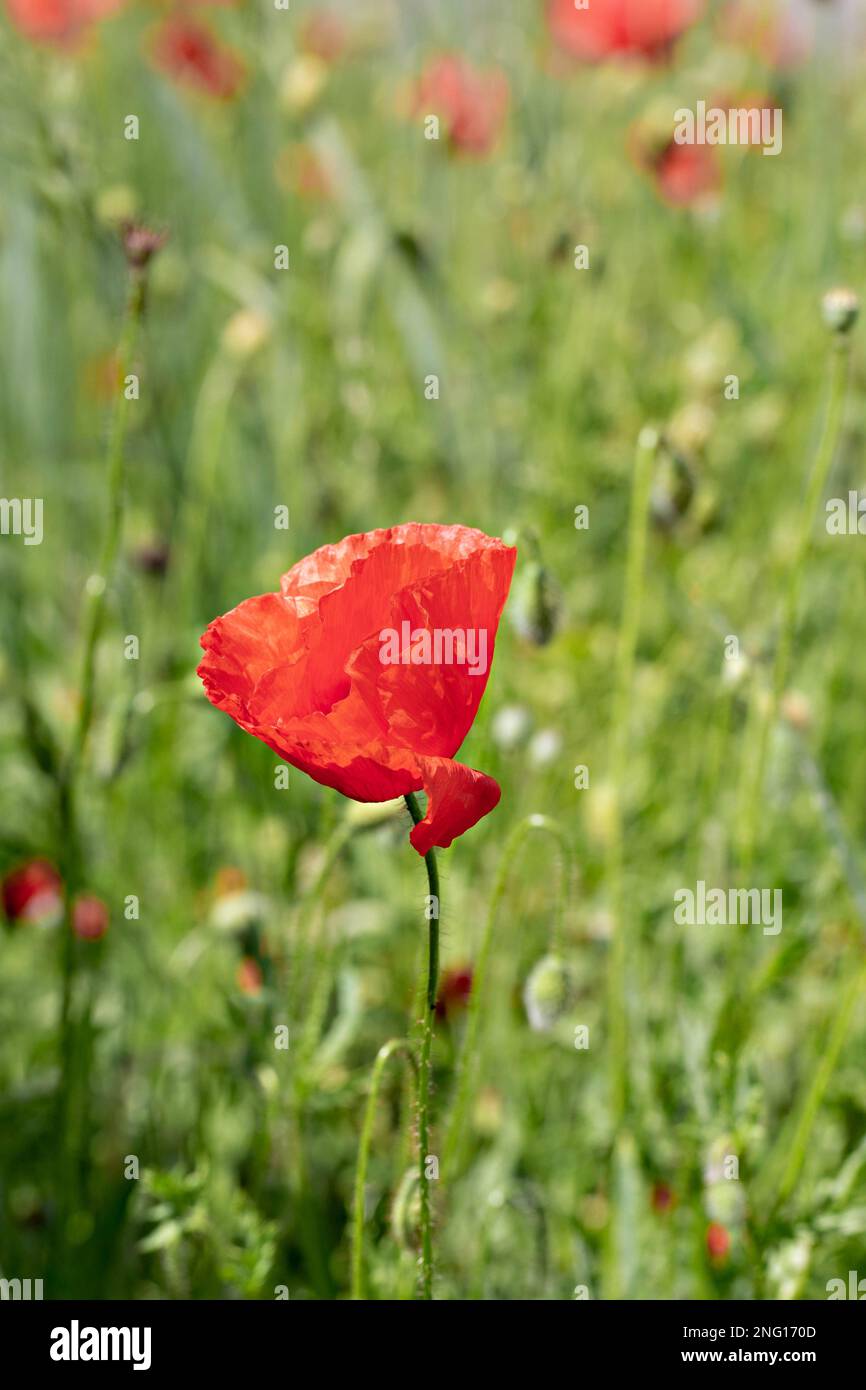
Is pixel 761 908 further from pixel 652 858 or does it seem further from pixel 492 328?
pixel 492 328

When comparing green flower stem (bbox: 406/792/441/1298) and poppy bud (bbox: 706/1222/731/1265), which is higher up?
green flower stem (bbox: 406/792/441/1298)

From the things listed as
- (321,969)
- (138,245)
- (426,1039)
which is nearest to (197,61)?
(138,245)

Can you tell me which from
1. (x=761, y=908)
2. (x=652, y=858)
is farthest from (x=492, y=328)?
(x=761, y=908)

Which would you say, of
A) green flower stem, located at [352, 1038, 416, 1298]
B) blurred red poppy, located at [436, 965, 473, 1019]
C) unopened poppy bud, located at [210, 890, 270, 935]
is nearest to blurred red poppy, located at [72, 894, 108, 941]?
unopened poppy bud, located at [210, 890, 270, 935]

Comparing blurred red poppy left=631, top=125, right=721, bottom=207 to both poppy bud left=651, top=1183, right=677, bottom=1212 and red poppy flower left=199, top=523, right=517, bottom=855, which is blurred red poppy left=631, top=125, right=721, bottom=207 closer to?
poppy bud left=651, top=1183, right=677, bottom=1212

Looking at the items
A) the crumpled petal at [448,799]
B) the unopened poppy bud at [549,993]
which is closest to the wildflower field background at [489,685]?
the unopened poppy bud at [549,993]
